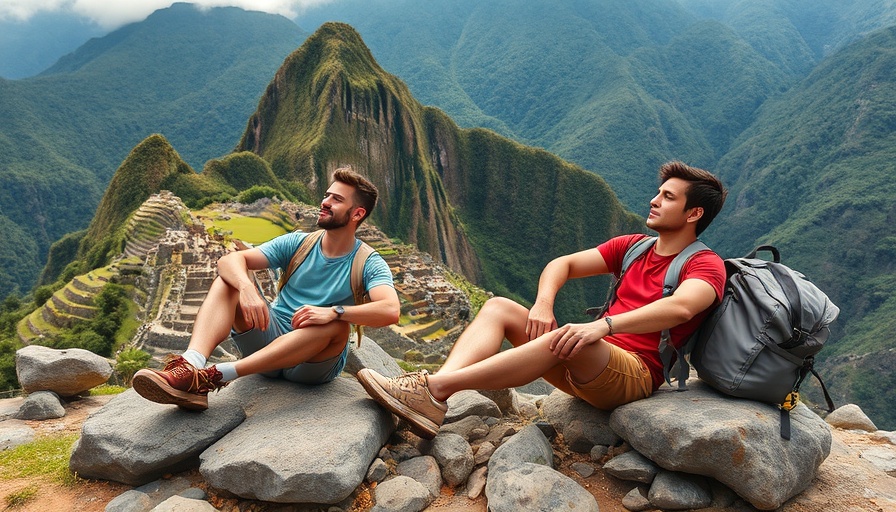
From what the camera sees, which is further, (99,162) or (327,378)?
(99,162)

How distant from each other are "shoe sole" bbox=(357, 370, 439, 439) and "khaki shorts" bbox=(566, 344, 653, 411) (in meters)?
0.98

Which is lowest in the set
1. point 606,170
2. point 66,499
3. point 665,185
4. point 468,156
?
point 606,170

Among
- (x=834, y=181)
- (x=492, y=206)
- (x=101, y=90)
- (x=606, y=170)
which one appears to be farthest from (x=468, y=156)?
(x=101, y=90)

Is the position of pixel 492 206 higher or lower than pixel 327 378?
lower

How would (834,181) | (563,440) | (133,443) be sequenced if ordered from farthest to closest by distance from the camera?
(834,181) < (563,440) < (133,443)

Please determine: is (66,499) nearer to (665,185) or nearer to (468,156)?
(665,185)

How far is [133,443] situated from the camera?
12.1ft

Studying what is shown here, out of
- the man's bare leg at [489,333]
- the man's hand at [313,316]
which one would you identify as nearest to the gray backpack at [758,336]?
the man's bare leg at [489,333]

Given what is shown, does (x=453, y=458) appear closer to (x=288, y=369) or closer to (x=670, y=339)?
(x=288, y=369)

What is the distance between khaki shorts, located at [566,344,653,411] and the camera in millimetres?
3545

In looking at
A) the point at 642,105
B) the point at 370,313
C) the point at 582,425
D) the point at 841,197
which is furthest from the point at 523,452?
the point at 642,105

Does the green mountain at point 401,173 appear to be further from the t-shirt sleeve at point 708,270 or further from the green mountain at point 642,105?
the t-shirt sleeve at point 708,270

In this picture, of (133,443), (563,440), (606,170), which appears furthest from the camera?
(606,170)

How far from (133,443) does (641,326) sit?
330 centimetres
